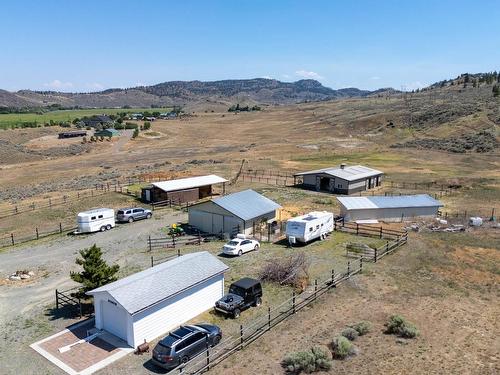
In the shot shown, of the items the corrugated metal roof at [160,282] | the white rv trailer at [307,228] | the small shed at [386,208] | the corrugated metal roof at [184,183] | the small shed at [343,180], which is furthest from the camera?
the small shed at [343,180]

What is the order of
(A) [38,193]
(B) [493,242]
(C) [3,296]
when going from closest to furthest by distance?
(C) [3,296] < (B) [493,242] < (A) [38,193]

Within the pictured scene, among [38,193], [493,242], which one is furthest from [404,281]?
[38,193]

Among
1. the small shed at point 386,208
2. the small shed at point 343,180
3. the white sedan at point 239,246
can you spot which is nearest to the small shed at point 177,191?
the small shed at point 343,180

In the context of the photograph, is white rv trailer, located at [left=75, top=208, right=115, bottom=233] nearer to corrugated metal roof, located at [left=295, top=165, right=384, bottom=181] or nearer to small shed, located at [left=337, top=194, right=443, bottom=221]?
small shed, located at [left=337, top=194, right=443, bottom=221]

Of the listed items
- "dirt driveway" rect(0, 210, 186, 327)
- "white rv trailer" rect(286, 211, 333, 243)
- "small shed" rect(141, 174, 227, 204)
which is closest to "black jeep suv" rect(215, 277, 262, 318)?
"dirt driveway" rect(0, 210, 186, 327)

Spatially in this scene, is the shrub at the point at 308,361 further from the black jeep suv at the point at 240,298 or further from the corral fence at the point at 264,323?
the black jeep suv at the point at 240,298

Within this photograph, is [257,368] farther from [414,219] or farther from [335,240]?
[414,219]
